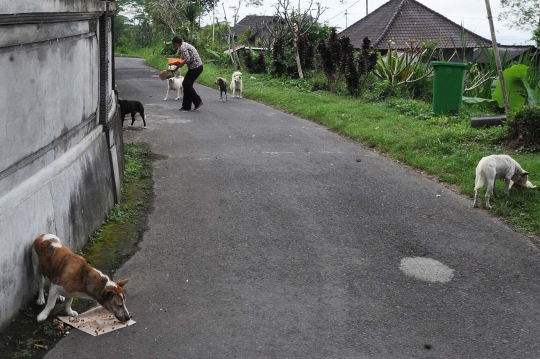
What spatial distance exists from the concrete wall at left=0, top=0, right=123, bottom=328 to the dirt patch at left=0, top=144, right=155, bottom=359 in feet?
0.36

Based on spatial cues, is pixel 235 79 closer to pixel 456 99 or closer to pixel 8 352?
pixel 456 99

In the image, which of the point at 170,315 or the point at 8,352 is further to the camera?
the point at 170,315

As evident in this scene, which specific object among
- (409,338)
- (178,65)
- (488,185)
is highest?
(178,65)

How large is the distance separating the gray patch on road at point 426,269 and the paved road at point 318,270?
0.02m

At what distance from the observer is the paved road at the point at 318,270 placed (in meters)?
4.84

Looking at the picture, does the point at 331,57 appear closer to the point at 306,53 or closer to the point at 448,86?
the point at 306,53

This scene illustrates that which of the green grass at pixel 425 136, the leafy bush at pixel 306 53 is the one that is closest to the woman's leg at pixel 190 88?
the green grass at pixel 425 136

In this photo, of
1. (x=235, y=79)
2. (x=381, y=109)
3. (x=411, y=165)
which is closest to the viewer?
(x=411, y=165)

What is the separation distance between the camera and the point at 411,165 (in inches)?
427

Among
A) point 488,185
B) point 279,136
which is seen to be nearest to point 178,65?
point 279,136

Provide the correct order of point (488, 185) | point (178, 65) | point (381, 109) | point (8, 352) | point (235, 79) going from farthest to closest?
point (235, 79)
point (178, 65)
point (381, 109)
point (488, 185)
point (8, 352)

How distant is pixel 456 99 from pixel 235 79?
7.40m

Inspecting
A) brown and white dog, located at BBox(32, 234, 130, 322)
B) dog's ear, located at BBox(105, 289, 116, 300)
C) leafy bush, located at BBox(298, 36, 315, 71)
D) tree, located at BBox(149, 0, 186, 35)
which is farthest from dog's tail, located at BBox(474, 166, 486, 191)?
tree, located at BBox(149, 0, 186, 35)

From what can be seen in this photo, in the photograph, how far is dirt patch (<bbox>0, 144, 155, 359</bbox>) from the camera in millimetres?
4516
